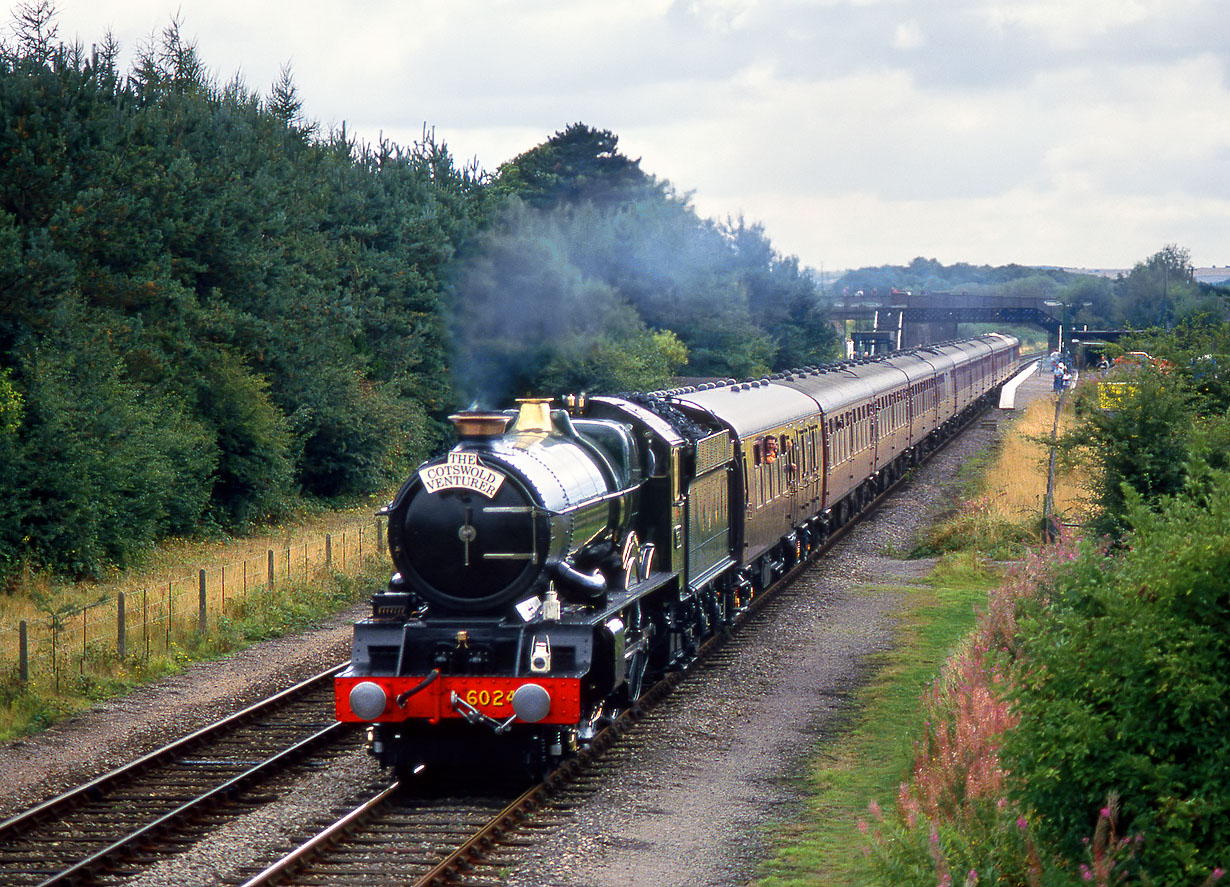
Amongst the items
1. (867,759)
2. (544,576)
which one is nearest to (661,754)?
(867,759)

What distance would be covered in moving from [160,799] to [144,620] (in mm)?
6182

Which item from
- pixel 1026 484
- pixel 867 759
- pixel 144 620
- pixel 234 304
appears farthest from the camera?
pixel 234 304

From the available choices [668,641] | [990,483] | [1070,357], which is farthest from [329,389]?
[1070,357]

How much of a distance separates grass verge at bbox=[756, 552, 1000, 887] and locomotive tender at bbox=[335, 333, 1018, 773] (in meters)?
2.05

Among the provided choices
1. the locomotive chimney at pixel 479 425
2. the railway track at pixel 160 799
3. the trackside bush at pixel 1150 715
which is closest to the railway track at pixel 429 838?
the railway track at pixel 160 799

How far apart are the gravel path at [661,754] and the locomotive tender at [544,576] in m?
0.73

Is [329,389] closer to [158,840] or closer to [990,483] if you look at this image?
[990,483]

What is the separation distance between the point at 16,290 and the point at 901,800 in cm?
2015

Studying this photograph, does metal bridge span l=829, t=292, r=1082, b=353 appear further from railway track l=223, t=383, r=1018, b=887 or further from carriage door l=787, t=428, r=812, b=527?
railway track l=223, t=383, r=1018, b=887

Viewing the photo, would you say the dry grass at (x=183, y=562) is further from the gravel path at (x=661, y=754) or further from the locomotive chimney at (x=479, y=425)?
the locomotive chimney at (x=479, y=425)

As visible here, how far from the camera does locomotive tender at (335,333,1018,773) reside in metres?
10.8

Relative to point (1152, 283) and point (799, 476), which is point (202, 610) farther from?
point (1152, 283)

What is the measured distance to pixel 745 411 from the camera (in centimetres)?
1884

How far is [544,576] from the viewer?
11.2 m
